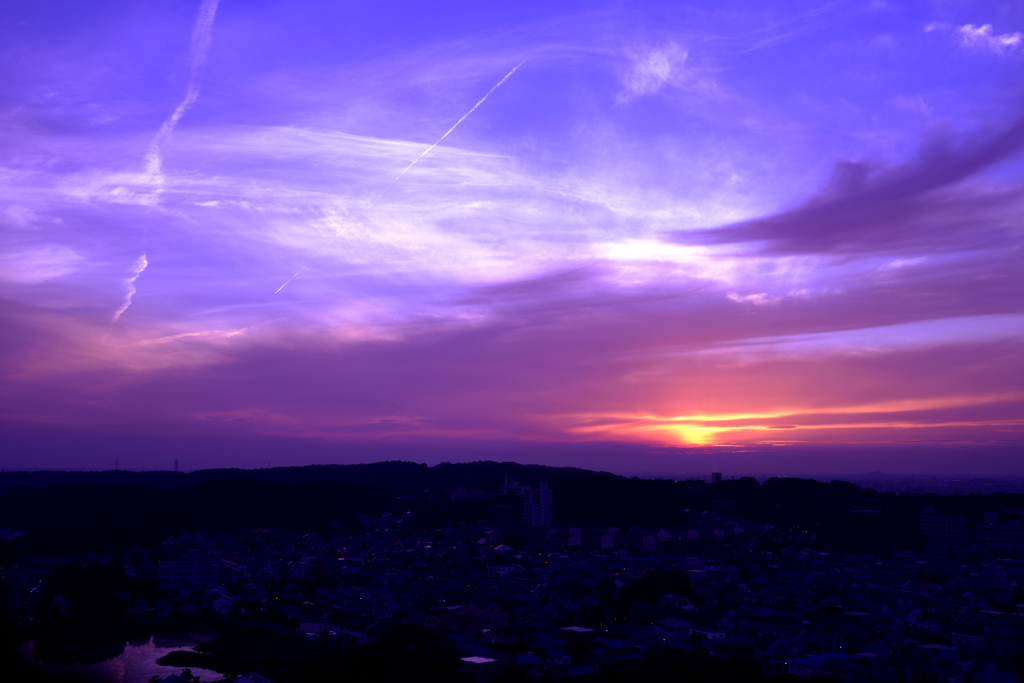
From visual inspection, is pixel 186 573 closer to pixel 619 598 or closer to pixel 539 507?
pixel 619 598

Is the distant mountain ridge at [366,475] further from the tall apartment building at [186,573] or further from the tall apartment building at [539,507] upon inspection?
the tall apartment building at [186,573]

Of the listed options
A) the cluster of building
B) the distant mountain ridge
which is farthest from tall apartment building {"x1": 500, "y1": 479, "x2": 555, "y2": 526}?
the distant mountain ridge

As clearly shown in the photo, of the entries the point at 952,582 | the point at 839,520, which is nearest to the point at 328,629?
the point at 952,582

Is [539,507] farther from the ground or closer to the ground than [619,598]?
farther from the ground

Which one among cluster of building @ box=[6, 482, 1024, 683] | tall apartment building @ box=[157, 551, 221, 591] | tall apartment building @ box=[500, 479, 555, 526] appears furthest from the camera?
tall apartment building @ box=[500, 479, 555, 526]

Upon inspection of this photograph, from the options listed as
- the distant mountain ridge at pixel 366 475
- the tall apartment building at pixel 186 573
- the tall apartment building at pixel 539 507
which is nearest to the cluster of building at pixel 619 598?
the tall apartment building at pixel 186 573

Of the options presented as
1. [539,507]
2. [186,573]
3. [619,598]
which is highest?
[539,507]

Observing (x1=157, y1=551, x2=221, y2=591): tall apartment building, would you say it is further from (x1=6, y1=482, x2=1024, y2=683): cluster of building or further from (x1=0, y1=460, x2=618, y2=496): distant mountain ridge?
(x1=0, y1=460, x2=618, y2=496): distant mountain ridge

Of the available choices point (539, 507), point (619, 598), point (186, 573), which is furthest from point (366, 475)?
point (619, 598)

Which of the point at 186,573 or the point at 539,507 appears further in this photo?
the point at 539,507
